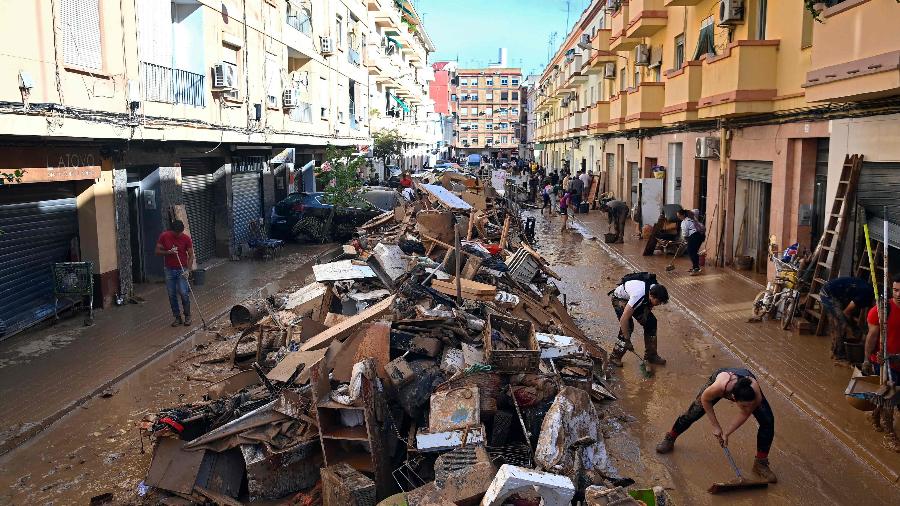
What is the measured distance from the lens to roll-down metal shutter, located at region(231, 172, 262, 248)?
21625 millimetres

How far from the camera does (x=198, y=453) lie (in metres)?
6.31

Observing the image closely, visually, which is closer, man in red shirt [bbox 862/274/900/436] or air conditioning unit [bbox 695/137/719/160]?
man in red shirt [bbox 862/274/900/436]

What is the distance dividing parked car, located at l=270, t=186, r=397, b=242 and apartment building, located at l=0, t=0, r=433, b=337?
1160 millimetres

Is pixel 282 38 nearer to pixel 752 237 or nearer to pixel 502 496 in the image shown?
pixel 752 237

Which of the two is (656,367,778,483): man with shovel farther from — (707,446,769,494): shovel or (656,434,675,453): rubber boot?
(656,434,675,453): rubber boot

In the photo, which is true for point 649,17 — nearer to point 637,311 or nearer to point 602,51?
point 602,51

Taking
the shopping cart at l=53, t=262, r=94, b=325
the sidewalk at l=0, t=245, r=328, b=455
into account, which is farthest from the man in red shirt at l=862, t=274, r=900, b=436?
the shopping cart at l=53, t=262, r=94, b=325

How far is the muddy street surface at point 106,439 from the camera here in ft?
21.3

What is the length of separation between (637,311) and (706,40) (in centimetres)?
1231

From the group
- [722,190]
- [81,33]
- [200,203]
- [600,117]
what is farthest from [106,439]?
[600,117]

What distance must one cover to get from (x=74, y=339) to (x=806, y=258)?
11.7 meters

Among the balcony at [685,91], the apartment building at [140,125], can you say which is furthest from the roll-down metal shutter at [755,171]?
the apartment building at [140,125]

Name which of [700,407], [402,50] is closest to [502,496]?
[700,407]

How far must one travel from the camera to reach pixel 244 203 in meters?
22.6
